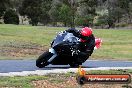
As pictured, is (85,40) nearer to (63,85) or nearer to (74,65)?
(74,65)

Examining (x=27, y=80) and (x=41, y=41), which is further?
(x=41, y=41)

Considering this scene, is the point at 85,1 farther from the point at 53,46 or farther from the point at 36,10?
the point at 53,46

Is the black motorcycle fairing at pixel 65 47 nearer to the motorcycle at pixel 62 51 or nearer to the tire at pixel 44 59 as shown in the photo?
the motorcycle at pixel 62 51

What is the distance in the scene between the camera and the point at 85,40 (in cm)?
1533

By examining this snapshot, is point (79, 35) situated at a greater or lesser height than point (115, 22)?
greater

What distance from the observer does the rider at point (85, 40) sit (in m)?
15.2

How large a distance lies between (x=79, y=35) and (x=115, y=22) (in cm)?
6112

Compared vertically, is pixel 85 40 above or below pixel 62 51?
above

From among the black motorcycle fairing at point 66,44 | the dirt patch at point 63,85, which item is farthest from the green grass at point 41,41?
the dirt patch at point 63,85

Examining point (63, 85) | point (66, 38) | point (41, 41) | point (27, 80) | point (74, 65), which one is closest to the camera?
point (63, 85)

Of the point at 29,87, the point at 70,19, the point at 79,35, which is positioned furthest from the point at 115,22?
the point at 29,87

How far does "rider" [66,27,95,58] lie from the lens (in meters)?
15.2

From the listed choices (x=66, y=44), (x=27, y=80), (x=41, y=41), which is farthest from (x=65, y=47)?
(x=41, y=41)

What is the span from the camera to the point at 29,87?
35.2 feet
